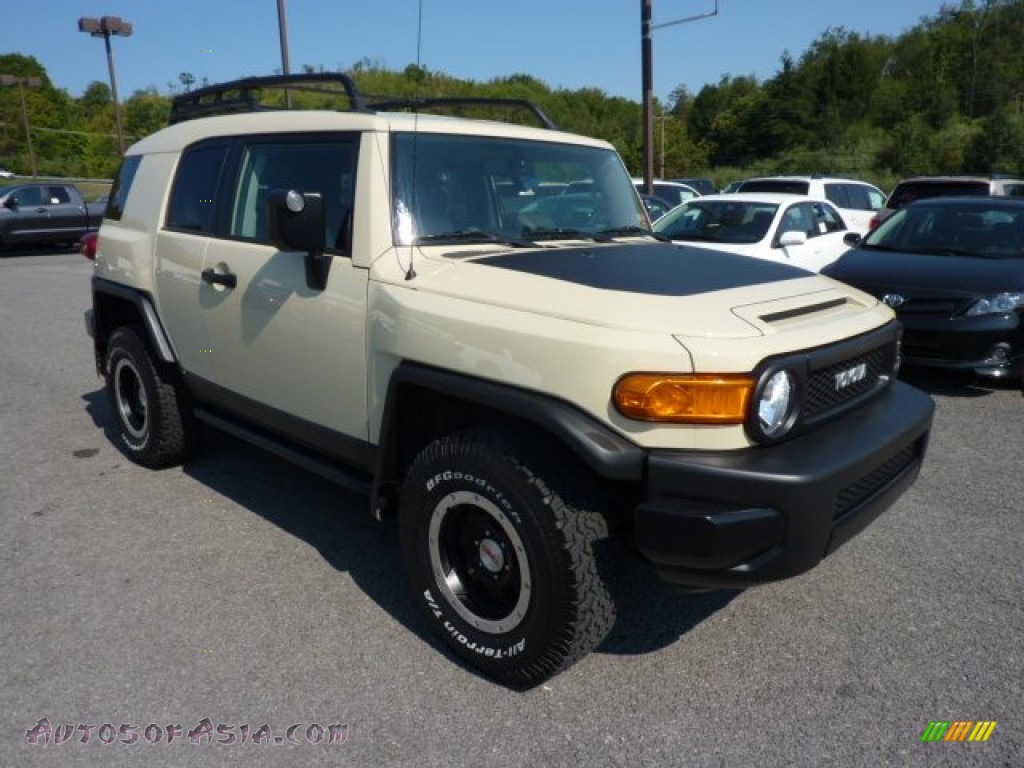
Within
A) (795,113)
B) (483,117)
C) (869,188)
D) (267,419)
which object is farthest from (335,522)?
(795,113)

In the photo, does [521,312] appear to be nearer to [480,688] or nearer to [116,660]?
[480,688]

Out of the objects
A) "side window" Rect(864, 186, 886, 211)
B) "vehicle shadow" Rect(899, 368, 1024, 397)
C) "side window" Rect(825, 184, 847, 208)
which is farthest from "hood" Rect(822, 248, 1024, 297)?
"side window" Rect(864, 186, 886, 211)

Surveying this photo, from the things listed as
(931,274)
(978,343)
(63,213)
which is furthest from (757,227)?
(63,213)

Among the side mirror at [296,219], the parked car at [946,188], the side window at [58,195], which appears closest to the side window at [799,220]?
the parked car at [946,188]

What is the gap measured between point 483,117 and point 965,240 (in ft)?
16.1

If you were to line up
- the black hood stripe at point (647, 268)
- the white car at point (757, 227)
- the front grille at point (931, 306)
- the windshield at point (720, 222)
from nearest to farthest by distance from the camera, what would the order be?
the black hood stripe at point (647, 268)
the front grille at point (931, 306)
the white car at point (757, 227)
the windshield at point (720, 222)

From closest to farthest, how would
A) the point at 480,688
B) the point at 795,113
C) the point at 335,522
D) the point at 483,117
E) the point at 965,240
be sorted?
the point at 480,688
the point at 335,522
the point at 483,117
the point at 965,240
the point at 795,113

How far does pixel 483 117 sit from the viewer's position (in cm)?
468

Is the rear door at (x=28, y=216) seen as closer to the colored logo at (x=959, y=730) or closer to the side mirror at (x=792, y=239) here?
the side mirror at (x=792, y=239)

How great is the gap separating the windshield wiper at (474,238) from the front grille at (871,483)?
153cm

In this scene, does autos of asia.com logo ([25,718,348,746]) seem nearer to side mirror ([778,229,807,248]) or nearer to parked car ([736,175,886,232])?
side mirror ([778,229,807,248])

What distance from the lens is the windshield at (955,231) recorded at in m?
7.00

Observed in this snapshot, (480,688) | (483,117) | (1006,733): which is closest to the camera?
(1006,733)

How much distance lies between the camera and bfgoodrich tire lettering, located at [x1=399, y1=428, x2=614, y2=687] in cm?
251
